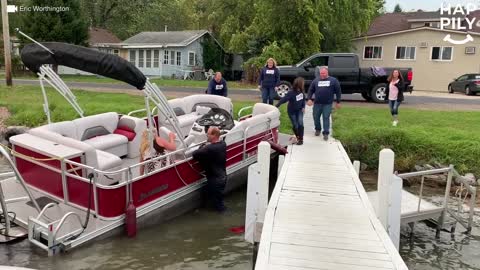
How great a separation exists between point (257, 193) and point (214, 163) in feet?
6.10

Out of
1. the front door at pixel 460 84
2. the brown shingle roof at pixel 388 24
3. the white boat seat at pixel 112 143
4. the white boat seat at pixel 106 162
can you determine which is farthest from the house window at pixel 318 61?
the brown shingle roof at pixel 388 24

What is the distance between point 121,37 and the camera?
50531 millimetres

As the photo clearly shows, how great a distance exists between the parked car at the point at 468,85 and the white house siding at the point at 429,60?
9.62 feet

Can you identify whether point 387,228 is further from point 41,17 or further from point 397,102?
point 41,17

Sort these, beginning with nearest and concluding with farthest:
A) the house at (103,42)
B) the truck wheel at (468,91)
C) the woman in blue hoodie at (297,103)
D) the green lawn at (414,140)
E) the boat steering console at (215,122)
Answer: the woman in blue hoodie at (297,103) → the boat steering console at (215,122) → the green lawn at (414,140) → the truck wheel at (468,91) → the house at (103,42)

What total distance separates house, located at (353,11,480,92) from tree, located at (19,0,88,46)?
19.6m

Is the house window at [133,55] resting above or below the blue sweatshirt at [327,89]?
above

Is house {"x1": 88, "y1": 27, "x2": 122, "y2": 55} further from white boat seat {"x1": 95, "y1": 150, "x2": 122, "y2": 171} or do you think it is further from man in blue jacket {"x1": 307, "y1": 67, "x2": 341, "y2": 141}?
white boat seat {"x1": 95, "y1": 150, "x2": 122, "y2": 171}

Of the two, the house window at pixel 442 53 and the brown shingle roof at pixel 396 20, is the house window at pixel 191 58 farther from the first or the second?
the house window at pixel 442 53

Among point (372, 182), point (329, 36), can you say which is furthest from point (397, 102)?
point (329, 36)

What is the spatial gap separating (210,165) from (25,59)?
142 inches

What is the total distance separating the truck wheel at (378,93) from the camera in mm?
17797

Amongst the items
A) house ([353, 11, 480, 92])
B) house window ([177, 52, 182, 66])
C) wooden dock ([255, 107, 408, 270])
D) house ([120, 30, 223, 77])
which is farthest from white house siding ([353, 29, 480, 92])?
wooden dock ([255, 107, 408, 270])

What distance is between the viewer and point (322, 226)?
18.1 feet
